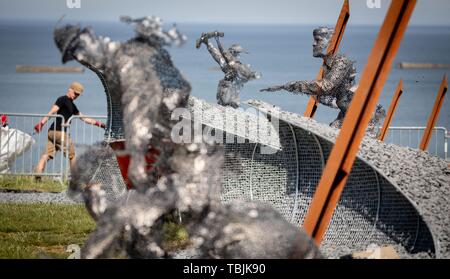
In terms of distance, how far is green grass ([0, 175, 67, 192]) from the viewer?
13206 mm

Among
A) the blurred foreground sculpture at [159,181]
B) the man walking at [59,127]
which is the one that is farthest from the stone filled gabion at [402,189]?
the man walking at [59,127]

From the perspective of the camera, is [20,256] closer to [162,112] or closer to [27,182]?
[162,112]

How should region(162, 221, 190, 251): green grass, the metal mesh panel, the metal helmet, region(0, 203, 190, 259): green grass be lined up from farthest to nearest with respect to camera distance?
the metal helmet
region(0, 203, 190, 259): green grass
the metal mesh panel
region(162, 221, 190, 251): green grass

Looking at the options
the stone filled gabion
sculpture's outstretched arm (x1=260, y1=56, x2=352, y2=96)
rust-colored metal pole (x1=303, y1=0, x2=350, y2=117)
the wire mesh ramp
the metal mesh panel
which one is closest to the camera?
the metal mesh panel

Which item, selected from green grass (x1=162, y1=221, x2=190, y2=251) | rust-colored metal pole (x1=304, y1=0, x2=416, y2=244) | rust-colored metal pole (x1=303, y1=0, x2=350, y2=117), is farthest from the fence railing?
rust-colored metal pole (x1=304, y1=0, x2=416, y2=244)

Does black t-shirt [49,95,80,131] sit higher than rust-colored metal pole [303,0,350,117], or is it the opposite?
rust-colored metal pole [303,0,350,117]

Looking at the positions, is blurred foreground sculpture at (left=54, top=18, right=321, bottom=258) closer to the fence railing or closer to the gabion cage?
the gabion cage

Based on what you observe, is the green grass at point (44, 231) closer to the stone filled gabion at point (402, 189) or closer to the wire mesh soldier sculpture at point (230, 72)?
the stone filled gabion at point (402, 189)

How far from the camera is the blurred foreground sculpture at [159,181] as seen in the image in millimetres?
6449

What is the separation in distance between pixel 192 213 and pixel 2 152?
8.44 metres

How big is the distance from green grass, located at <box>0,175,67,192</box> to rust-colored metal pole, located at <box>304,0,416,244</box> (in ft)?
22.0

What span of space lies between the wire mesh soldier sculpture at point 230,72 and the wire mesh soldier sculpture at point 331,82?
74 centimetres

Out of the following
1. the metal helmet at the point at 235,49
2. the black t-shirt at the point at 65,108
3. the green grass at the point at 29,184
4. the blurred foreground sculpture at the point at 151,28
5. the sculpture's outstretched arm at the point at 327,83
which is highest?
the blurred foreground sculpture at the point at 151,28
